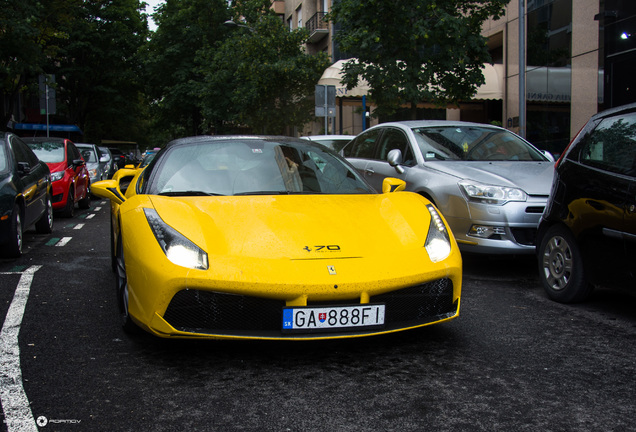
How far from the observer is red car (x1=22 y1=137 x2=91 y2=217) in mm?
11883

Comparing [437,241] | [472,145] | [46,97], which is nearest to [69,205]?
[472,145]

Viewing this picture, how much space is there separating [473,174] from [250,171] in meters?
2.67

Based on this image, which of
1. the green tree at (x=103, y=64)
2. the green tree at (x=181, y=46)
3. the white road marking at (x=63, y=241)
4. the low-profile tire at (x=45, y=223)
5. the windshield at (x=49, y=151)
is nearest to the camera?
the white road marking at (x=63, y=241)

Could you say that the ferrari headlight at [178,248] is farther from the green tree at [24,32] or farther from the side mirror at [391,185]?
the green tree at [24,32]

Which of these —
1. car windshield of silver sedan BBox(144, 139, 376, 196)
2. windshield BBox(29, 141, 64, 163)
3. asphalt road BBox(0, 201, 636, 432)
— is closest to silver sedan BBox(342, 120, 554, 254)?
asphalt road BBox(0, 201, 636, 432)

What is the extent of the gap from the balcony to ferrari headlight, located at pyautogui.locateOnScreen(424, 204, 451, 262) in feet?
106

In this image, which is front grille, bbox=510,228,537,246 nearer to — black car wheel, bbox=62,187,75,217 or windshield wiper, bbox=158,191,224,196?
windshield wiper, bbox=158,191,224,196

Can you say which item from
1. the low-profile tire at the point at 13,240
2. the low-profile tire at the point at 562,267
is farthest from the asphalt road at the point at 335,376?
the low-profile tire at the point at 13,240

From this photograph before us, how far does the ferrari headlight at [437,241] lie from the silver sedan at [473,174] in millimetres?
2053

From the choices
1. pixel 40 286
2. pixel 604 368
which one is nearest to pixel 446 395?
pixel 604 368

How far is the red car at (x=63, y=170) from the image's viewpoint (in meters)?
11.9

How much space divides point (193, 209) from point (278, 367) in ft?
3.57

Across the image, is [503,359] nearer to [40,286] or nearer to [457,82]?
[40,286]

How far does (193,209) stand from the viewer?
13.3ft
